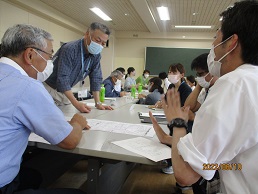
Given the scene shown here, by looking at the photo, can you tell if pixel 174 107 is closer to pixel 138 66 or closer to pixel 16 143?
pixel 16 143

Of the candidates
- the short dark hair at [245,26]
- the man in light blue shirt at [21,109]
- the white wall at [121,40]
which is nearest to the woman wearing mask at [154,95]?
the man in light blue shirt at [21,109]

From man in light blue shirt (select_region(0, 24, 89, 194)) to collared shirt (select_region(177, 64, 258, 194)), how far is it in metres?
0.58

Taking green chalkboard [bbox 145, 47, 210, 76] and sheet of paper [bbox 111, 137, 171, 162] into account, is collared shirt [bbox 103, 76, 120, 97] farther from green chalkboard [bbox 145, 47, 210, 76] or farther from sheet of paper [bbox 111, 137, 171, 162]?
green chalkboard [bbox 145, 47, 210, 76]

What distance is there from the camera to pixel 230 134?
0.66m

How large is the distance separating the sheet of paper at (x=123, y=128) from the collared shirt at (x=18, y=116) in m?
0.43

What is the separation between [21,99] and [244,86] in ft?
2.71

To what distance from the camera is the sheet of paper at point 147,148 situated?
3.16 feet

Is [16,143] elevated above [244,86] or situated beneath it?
situated beneath

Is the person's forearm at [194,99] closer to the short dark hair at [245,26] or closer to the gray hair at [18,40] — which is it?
the short dark hair at [245,26]

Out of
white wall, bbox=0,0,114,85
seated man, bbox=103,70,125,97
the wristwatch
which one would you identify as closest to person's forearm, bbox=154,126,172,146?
the wristwatch

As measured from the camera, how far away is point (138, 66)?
337 inches

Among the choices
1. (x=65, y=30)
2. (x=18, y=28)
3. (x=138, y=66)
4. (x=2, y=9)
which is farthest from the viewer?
(x=138, y=66)

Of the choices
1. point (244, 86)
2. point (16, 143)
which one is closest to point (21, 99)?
point (16, 143)

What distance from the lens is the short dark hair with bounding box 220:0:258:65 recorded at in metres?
0.74
